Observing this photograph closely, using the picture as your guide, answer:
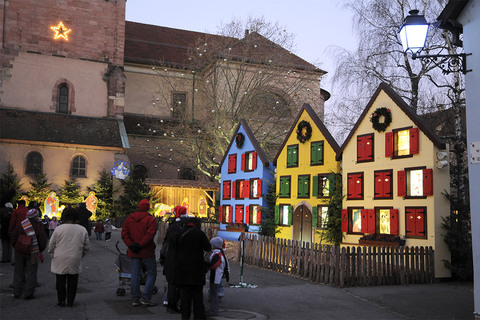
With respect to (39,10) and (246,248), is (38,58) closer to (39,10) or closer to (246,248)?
(39,10)

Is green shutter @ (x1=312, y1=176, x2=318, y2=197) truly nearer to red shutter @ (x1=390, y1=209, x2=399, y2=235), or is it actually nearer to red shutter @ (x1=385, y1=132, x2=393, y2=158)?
red shutter @ (x1=385, y1=132, x2=393, y2=158)

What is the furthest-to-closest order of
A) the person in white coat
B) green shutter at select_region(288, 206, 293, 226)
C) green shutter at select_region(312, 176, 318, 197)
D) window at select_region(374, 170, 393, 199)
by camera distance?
green shutter at select_region(288, 206, 293, 226)
green shutter at select_region(312, 176, 318, 197)
window at select_region(374, 170, 393, 199)
the person in white coat

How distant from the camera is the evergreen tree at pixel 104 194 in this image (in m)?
38.9

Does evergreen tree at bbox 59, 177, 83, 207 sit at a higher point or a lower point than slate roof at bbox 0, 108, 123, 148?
lower

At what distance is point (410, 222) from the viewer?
55.2ft

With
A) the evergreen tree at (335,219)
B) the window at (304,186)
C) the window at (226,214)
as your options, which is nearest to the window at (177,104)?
the window at (226,214)

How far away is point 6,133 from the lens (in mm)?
37531

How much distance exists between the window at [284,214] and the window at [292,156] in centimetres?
180

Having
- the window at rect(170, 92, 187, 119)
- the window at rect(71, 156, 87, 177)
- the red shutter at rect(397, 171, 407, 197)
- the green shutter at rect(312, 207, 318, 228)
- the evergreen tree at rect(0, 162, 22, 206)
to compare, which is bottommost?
the green shutter at rect(312, 207, 318, 228)

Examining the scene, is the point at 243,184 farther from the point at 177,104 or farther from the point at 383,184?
the point at 177,104

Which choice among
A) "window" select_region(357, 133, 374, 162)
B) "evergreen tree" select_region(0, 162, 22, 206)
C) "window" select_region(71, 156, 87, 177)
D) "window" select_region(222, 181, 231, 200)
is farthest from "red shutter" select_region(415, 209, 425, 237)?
"window" select_region(71, 156, 87, 177)

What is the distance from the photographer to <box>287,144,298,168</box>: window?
2346cm

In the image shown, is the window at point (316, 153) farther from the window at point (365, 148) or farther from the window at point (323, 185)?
the window at point (365, 148)

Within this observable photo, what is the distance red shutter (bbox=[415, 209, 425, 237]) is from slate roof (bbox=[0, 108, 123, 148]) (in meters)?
27.1
